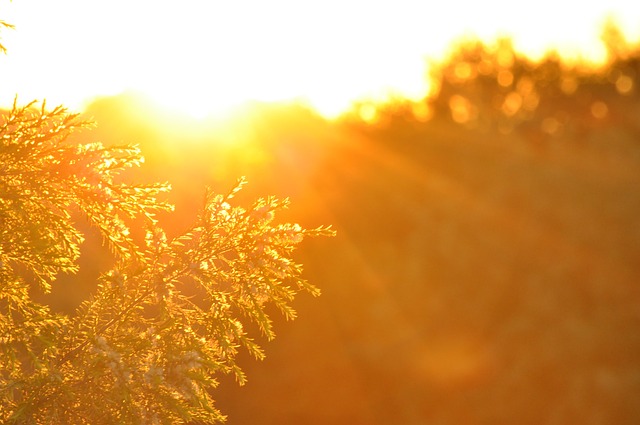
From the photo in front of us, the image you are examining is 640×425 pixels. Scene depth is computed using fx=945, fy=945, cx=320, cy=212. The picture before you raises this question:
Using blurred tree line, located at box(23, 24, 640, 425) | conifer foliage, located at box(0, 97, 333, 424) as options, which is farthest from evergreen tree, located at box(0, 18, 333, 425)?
blurred tree line, located at box(23, 24, 640, 425)

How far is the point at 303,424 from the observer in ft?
91.4

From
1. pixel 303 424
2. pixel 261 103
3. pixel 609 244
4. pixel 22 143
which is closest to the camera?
pixel 22 143

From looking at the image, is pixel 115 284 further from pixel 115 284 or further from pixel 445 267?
pixel 445 267

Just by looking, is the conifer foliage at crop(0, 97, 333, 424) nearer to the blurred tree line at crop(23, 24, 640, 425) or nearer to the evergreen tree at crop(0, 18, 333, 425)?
the evergreen tree at crop(0, 18, 333, 425)

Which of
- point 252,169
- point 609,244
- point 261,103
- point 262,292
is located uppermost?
point 261,103

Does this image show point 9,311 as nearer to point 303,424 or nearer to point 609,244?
point 303,424

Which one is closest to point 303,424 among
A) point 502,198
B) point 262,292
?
point 502,198

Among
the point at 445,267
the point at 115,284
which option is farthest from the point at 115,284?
the point at 445,267

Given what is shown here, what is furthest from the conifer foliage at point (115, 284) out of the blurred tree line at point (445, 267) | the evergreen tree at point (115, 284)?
the blurred tree line at point (445, 267)

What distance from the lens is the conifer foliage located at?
188 inches

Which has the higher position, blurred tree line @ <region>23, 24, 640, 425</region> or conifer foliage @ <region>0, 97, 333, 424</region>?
blurred tree line @ <region>23, 24, 640, 425</region>

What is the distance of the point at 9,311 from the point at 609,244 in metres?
27.7

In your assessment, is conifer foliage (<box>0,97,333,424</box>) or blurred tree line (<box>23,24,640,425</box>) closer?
conifer foliage (<box>0,97,333,424</box>)

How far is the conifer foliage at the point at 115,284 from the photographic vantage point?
4.77 m
